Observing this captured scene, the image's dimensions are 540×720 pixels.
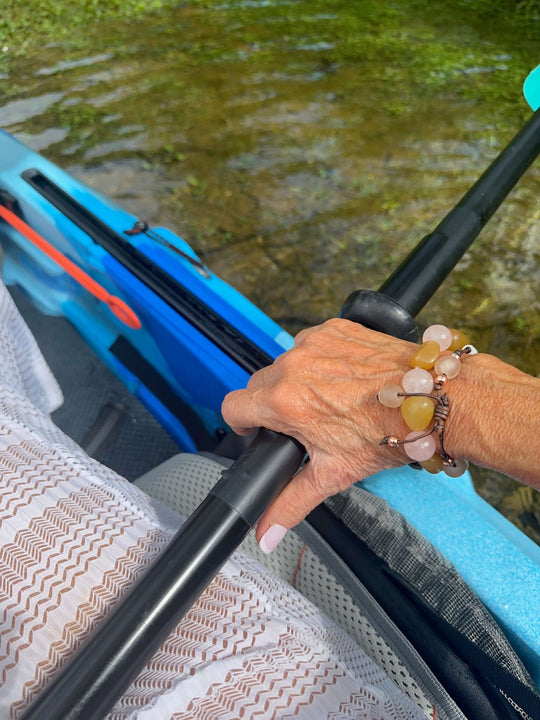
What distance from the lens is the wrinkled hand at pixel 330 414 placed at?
76 centimetres

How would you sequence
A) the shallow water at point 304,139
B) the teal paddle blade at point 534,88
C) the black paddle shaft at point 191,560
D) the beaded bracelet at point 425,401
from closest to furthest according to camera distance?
the black paddle shaft at point 191,560 → the beaded bracelet at point 425,401 → the teal paddle blade at point 534,88 → the shallow water at point 304,139

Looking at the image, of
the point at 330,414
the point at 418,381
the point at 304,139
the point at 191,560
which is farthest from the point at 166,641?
the point at 304,139

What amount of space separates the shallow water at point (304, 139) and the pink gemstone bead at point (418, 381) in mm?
1415

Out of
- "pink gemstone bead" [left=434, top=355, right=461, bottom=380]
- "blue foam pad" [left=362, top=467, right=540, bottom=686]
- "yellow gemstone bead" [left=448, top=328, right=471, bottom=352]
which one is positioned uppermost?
"pink gemstone bead" [left=434, top=355, right=461, bottom=380]

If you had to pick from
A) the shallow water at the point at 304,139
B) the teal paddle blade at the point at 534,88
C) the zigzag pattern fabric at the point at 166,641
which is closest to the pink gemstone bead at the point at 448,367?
the zigzag pattern fabric at the point at 166,641

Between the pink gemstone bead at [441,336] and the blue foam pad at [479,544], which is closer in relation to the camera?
the pink gemstone bead at [441,336]

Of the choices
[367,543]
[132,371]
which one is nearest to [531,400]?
[367,543]

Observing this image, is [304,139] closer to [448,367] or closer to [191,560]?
[448,367]

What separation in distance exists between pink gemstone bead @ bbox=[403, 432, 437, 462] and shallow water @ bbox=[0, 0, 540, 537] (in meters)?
1.38

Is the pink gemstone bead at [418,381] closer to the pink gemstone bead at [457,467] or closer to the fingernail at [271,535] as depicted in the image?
the pink gemstone bead at [457,467]

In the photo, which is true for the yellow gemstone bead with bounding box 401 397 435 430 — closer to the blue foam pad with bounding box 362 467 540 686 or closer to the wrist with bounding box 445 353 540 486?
the wrist with bounding box 445 353 540 486

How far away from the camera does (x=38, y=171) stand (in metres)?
1.70

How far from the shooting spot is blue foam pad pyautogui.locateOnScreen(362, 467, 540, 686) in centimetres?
90

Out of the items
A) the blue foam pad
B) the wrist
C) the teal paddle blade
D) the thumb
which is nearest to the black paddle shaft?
the thumb
